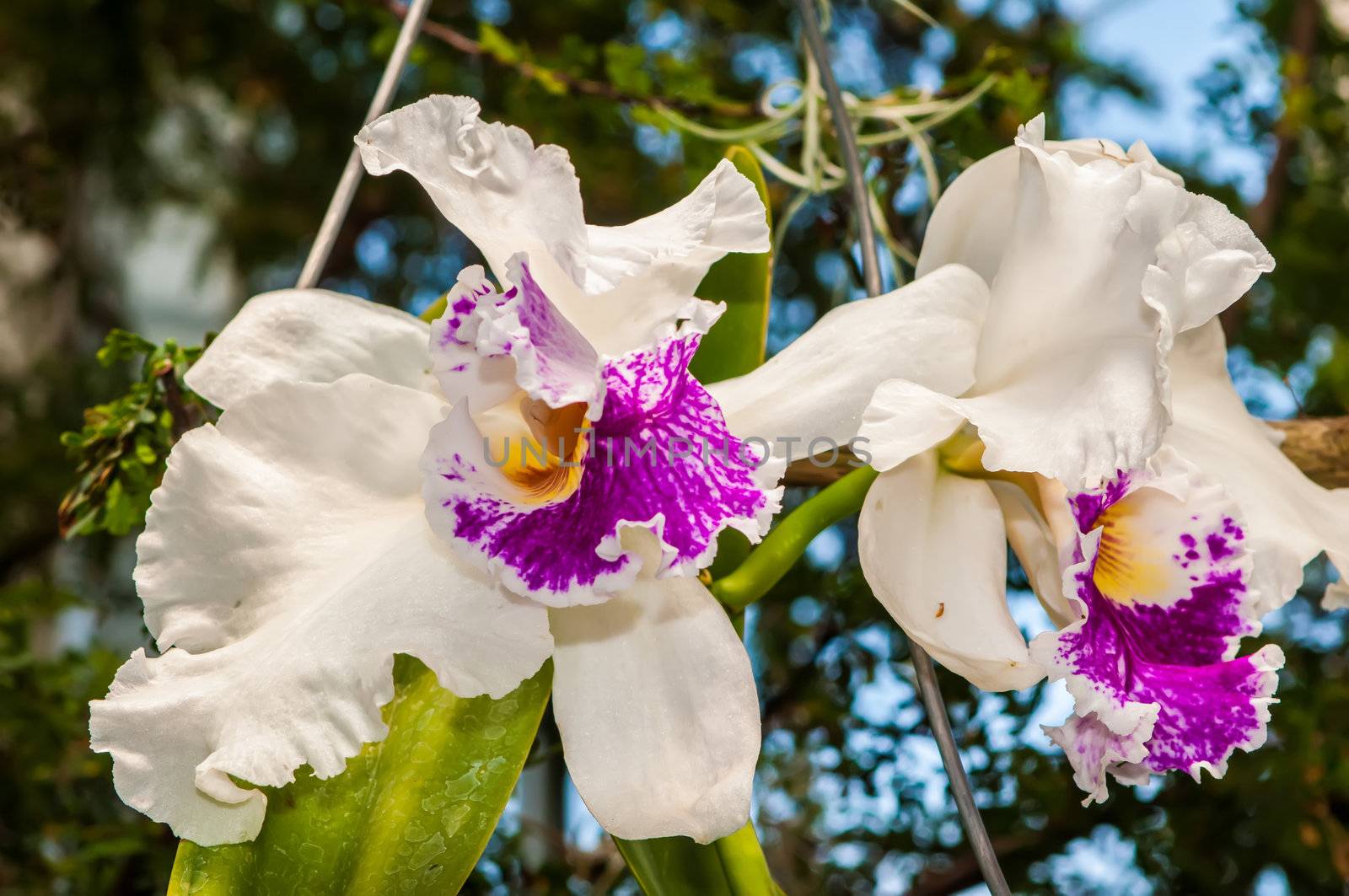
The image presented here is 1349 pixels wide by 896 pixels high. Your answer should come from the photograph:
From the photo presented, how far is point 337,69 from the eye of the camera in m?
2.07

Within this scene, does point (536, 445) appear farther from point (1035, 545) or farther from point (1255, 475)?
point (1255, 475)

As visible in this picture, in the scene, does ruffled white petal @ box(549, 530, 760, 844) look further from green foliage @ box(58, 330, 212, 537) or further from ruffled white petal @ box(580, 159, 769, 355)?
green foliage @ box(58, 330, 212, 537)

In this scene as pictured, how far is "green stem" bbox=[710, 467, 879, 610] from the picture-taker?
0.60m

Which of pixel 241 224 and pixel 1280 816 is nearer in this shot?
pixel 1280 816

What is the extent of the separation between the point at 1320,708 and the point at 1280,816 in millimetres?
111

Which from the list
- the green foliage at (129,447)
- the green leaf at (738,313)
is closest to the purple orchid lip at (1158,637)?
the green leaf at (738,313)

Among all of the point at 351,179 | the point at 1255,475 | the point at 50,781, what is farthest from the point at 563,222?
the point at 50,781

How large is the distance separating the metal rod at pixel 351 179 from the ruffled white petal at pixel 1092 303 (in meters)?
0.36

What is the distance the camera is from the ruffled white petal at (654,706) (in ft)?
1.77

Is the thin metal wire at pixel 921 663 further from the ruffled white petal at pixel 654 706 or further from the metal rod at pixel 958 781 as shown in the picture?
the ruffled white petal at pixel 654 706

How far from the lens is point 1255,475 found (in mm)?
625

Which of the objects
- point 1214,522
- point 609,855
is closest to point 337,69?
point 609,855

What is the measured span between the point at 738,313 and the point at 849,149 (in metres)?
0.13

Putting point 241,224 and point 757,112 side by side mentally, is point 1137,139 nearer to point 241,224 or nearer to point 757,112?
point 757,112
